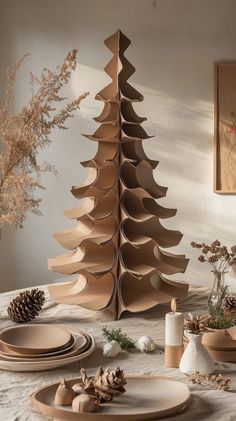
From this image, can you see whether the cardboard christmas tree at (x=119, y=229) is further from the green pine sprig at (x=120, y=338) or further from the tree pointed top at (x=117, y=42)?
the green pine sprig at (x=120, y=338)

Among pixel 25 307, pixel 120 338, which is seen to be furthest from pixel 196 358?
pixel 25 307

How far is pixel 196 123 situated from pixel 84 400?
2865mm

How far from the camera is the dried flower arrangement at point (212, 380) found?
133 centimetres

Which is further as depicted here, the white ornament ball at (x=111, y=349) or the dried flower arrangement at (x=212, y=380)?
the white ornament ball at (x=111, y=349)

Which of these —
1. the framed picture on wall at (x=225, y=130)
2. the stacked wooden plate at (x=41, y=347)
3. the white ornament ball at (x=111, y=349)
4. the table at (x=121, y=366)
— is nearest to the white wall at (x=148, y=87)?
the framed picture on wall at (x=225, y=130)

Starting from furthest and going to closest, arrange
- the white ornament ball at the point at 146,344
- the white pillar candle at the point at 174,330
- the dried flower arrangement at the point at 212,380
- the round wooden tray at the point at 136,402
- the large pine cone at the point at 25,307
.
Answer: the large pine cone at the point at 25,307, the white ornament ball at the point at 146,344, the white pillar candle at the point at 174,330, the dried flower arrangement at the point at 212,380, the round wooden tray at the point at 136,402

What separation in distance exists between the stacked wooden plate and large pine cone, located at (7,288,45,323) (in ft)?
0.68

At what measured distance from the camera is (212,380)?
136 centimetres

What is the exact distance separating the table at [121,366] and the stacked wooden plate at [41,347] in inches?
0.8

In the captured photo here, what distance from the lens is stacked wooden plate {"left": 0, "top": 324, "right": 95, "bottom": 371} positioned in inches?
56.1

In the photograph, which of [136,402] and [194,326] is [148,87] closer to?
[194,326]

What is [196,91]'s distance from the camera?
151 inches

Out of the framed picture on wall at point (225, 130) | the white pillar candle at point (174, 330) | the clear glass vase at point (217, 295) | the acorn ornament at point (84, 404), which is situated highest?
the framed picture on wall at point (225, 130)

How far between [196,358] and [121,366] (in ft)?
0.58
